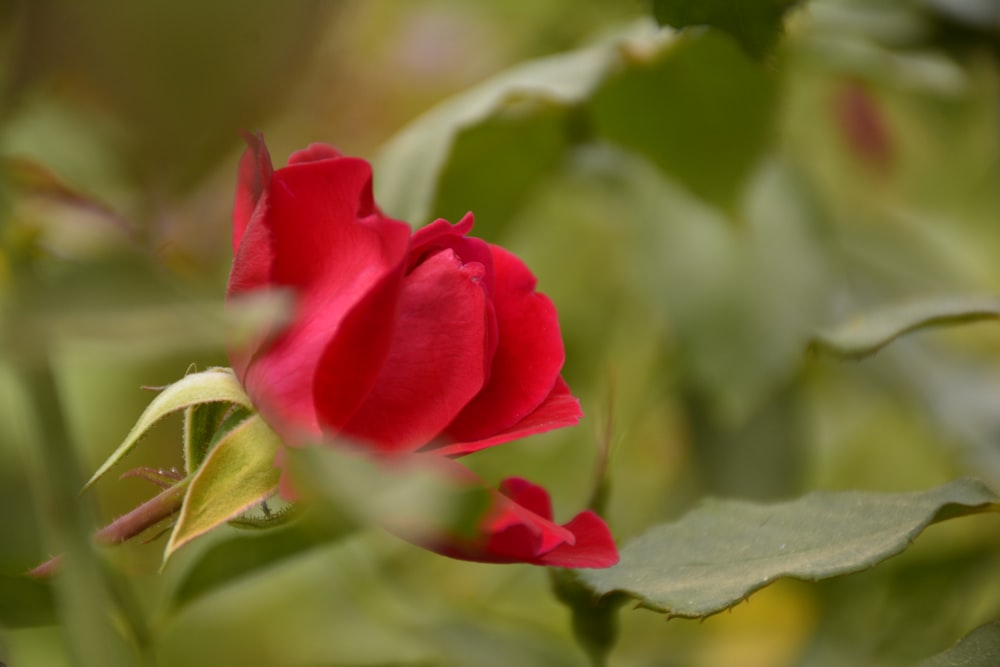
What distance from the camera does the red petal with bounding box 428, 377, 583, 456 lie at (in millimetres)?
286

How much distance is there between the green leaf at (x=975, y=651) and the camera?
0.31 meters

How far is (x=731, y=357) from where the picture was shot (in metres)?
0.68

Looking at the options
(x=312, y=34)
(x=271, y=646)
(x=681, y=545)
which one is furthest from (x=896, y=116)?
(x=312, y=34)

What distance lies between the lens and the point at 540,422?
0.99ft

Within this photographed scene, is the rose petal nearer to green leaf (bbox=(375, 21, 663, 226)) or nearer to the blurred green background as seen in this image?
the blurred green background

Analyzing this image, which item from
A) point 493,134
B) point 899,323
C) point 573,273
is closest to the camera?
point 899,323

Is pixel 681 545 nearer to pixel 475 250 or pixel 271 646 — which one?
pixel 475 250

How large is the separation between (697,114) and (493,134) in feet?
0.39

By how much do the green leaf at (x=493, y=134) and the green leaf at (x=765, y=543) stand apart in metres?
0.23

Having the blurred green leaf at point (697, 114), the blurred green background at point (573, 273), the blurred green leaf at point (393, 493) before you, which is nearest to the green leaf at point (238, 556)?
the blurred green background at point (573, 273)

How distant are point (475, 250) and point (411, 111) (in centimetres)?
90

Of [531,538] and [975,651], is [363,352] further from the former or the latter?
[975,651]

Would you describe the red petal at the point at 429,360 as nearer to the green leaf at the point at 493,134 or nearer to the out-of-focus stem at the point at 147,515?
the out-of-focus stem at the point at 147,515

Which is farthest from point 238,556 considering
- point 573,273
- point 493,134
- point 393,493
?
point 573,273
